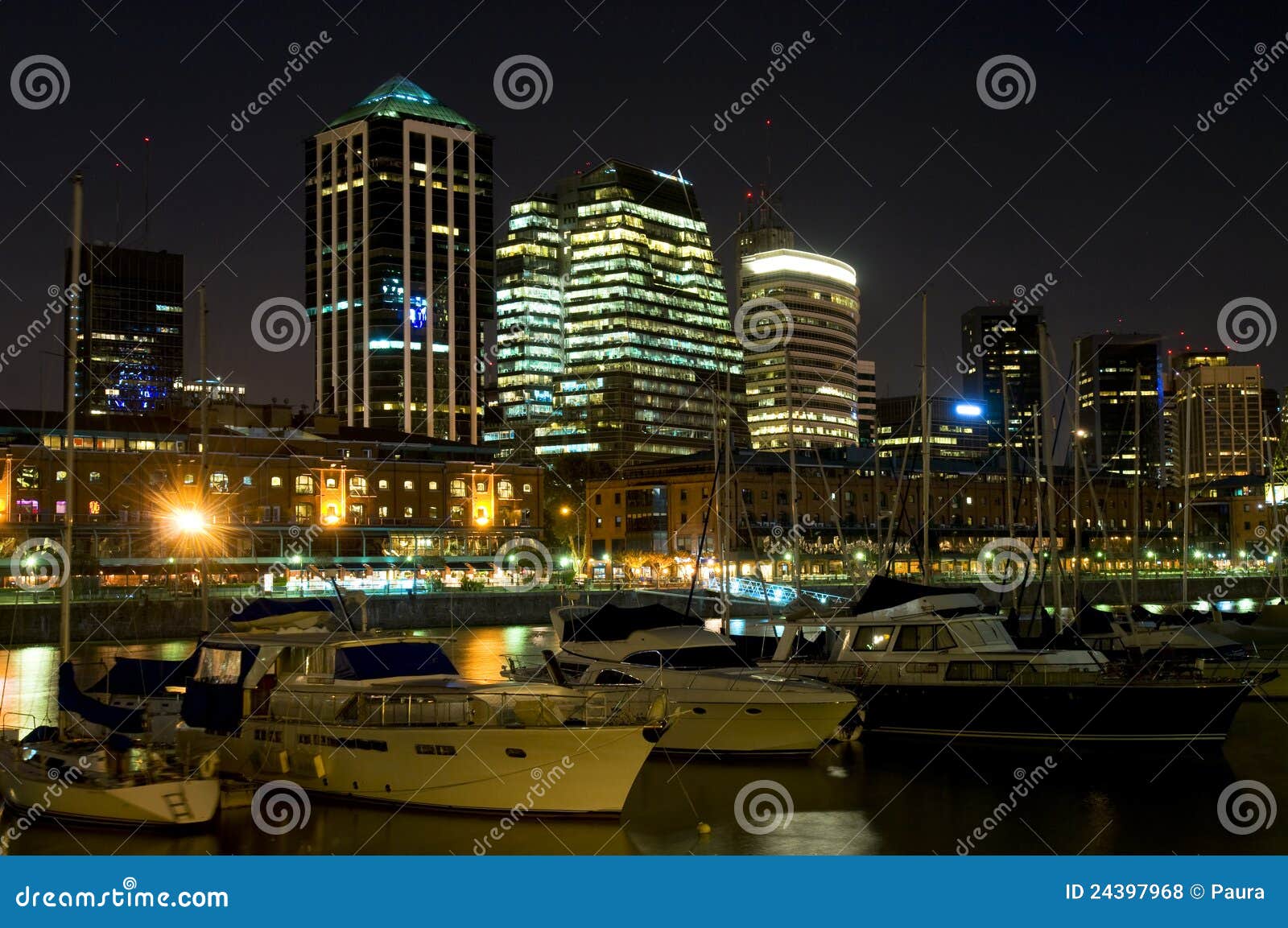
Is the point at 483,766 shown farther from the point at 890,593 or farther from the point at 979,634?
the point at 890,593

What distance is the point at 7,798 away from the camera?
2247 centimetres

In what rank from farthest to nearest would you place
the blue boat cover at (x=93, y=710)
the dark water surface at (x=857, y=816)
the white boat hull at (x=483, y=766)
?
the blue boat cover at (x=93, y=710)
the white boat hull at (x=483, y=766)
the dark water surface at (x=857, y=816)

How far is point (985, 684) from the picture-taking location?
29.1 meters

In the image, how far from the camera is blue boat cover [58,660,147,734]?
75.8ft

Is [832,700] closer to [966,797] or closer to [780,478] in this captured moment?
[966,797]

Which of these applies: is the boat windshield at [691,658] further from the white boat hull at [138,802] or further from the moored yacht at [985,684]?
the white boat hull at [138,802]

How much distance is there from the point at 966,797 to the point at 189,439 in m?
84.5

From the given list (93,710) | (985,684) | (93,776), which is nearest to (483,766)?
(93,776)

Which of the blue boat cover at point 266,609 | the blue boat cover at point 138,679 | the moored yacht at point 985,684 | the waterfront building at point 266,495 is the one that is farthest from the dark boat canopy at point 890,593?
the waterfront building at point 266,495

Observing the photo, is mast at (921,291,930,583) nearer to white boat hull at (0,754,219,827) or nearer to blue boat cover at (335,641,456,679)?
blue boat cover at (335,641,456,679)

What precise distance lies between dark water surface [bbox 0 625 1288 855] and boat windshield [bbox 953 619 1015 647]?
2445 mm

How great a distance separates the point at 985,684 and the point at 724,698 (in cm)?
580

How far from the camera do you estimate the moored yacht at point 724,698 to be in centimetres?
2781

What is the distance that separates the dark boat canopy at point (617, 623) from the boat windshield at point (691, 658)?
1.23 meters
